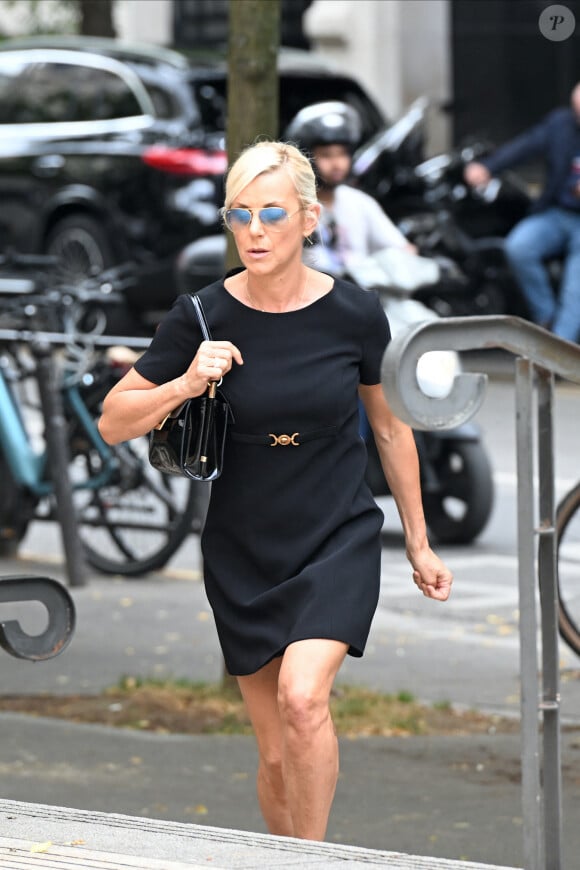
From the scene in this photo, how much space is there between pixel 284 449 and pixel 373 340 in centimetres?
32

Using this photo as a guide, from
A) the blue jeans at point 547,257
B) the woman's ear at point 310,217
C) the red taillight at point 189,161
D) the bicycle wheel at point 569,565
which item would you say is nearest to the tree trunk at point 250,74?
the bicycle wheel at point 569,565

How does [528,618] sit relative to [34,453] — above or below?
above

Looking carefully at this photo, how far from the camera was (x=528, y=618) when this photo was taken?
3807 millimetres

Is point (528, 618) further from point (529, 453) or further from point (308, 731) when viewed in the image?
point (308, 731)

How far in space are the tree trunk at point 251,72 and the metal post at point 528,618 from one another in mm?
2929

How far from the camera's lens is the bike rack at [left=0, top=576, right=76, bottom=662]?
4031 mm

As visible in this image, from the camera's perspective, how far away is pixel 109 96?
14.9 m

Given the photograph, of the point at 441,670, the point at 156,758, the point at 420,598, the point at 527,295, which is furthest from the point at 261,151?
the point at 527,295

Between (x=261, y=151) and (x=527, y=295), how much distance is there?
398 inches

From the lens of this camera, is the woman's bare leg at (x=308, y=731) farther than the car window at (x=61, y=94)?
No

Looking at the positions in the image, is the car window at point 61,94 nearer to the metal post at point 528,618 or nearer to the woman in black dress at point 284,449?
the woman in black dress at point 284,449

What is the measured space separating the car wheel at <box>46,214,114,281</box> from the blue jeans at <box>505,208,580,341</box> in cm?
298

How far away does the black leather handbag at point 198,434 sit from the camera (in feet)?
13.7

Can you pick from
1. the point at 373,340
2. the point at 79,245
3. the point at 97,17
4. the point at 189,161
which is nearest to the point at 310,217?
the point at 373,340
